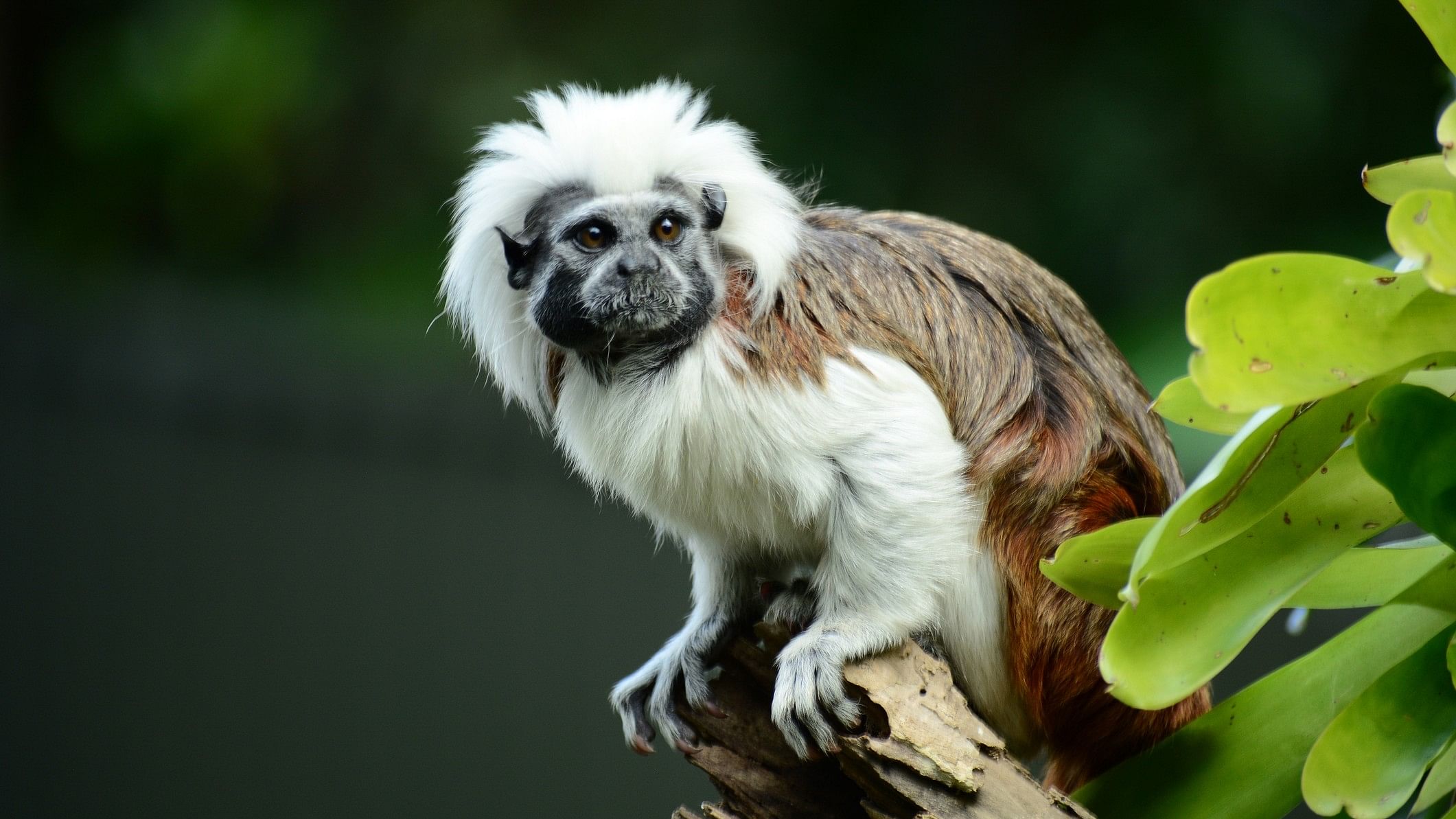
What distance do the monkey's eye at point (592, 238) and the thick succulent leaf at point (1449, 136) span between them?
3.25ft

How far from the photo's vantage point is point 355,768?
3641 mm

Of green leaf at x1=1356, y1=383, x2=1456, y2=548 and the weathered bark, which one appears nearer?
A: green leaf at x1=1356, y1=383, x2=1456, y2=548

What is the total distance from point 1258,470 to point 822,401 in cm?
57

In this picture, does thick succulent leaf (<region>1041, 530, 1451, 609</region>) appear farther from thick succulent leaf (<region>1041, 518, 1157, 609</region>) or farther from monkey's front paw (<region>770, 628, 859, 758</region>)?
monkey's front paw (<region>770, 628, 859, 758</region>)

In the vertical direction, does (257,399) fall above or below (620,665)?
above

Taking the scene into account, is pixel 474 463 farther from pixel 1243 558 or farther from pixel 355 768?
pixel 1243 558

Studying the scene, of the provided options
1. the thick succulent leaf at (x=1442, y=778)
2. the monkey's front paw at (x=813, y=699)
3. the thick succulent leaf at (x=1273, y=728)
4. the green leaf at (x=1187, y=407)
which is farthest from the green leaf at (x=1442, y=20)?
the monkey's front paw at (x=813, y=699)

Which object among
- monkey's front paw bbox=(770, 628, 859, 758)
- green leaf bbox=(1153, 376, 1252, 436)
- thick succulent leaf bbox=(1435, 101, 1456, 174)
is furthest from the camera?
monkey's front paw bbox=(770, 628, 859, 758)

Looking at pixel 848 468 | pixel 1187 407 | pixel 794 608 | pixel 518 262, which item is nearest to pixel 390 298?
pixel 518 262

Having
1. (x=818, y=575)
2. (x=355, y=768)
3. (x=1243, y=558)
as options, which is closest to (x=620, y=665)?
(x=355, y=768)

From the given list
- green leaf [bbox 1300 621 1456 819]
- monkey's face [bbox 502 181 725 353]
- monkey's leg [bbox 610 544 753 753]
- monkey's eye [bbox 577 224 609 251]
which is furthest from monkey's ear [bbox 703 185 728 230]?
green leaf [bbox 1300 621 1456 819]

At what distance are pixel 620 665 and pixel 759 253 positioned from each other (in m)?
2.38

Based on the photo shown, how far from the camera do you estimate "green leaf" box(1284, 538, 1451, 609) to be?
148 cm

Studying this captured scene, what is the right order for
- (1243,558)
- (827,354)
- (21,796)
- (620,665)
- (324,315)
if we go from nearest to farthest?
1. (1243,558)
2. (827,354)
3. (21,796)
4. (620,665)
5. (324,315)
